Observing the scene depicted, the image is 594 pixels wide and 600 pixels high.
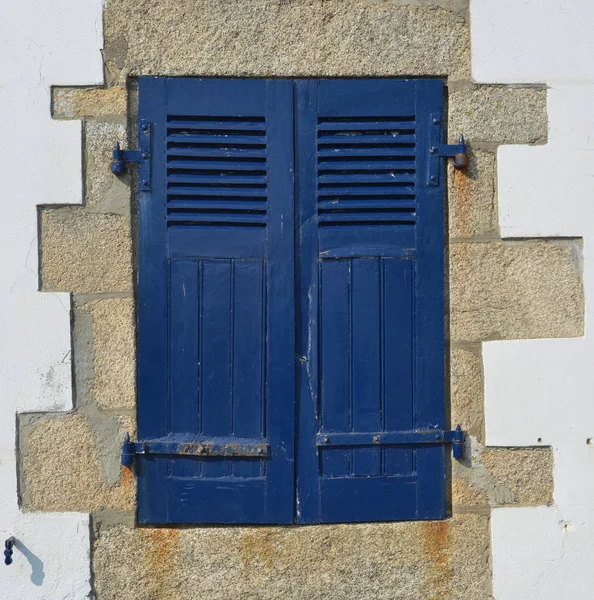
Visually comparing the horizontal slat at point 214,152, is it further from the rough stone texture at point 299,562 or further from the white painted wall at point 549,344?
the rough stone texture at point 299,562

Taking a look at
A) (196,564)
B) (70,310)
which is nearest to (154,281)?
(70,310)

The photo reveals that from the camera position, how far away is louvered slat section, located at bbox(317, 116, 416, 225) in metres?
2.66

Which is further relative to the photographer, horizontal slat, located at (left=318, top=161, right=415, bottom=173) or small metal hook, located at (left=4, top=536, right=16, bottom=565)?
horizontal slat, located at (left=318, top=161, right=415, bottom=173)

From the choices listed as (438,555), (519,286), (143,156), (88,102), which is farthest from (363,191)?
(438,555)

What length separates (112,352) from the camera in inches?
103

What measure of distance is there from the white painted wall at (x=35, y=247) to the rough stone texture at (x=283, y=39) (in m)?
0.14

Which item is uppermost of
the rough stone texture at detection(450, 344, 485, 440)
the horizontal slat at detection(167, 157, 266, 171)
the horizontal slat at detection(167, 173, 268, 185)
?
the horizontal slat at detection(167, 157, 266, 171)

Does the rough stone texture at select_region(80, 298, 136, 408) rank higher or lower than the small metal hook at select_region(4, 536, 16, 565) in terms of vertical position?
higher

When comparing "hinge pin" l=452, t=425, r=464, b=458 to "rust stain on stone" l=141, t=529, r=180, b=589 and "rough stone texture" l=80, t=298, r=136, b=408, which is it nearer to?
"rust stain on stone" l=141, t=529, r=180, b=589

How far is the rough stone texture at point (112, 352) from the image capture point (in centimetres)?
261

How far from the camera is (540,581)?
103 inches

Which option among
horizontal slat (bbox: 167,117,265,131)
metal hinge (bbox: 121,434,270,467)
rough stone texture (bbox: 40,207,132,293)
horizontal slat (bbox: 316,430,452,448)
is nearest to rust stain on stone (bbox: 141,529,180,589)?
metal hinge (bbox: 121,434,270,467)

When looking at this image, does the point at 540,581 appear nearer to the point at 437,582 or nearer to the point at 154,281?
the point at 437,582

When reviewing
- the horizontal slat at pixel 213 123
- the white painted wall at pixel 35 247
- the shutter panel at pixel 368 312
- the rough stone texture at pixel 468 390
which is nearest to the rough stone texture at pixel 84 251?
the white painted wall at pixel 35 247
